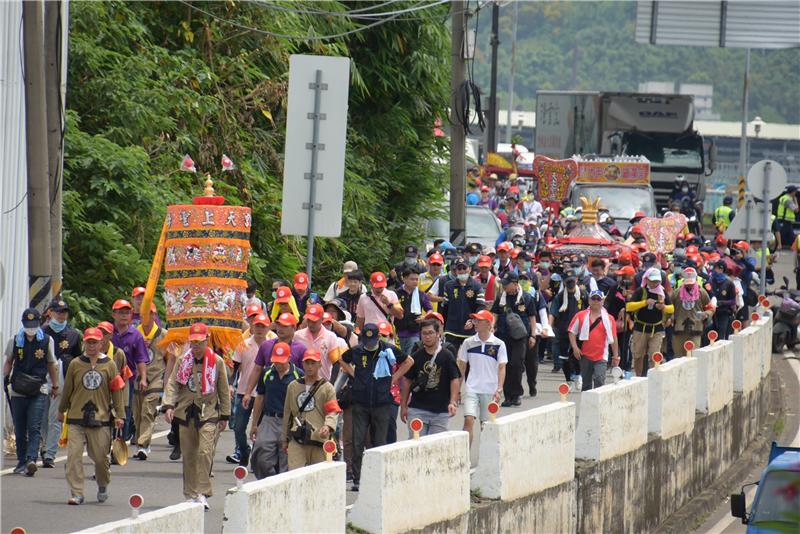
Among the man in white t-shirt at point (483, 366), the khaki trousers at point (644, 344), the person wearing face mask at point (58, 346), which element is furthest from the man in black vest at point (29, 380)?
the khaki trousers at point (644, 344)

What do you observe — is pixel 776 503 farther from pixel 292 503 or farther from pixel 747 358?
pixel 747 358

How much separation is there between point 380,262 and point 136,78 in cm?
758

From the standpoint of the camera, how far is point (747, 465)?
22000 mm

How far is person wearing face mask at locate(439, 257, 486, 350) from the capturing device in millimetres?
19500

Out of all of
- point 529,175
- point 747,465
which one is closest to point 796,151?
point 529,175

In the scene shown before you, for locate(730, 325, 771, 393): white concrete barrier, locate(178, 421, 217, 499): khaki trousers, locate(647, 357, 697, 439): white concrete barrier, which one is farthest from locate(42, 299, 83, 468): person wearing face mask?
locate(730, 325, 771, 393): white concrete barrier

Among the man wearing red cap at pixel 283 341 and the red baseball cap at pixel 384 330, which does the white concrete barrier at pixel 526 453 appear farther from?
the man wearing red cap at pixel 283 341

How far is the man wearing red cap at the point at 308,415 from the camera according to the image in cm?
1271

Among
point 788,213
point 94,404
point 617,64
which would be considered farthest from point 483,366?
point 617,64

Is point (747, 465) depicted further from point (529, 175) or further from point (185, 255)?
point (529, 175)

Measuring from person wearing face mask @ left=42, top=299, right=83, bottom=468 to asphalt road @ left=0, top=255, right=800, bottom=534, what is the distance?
0.63ft

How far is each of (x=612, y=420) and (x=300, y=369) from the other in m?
3.30

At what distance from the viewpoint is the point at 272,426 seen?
1334cm

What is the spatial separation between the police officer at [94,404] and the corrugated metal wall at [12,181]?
229 cm
